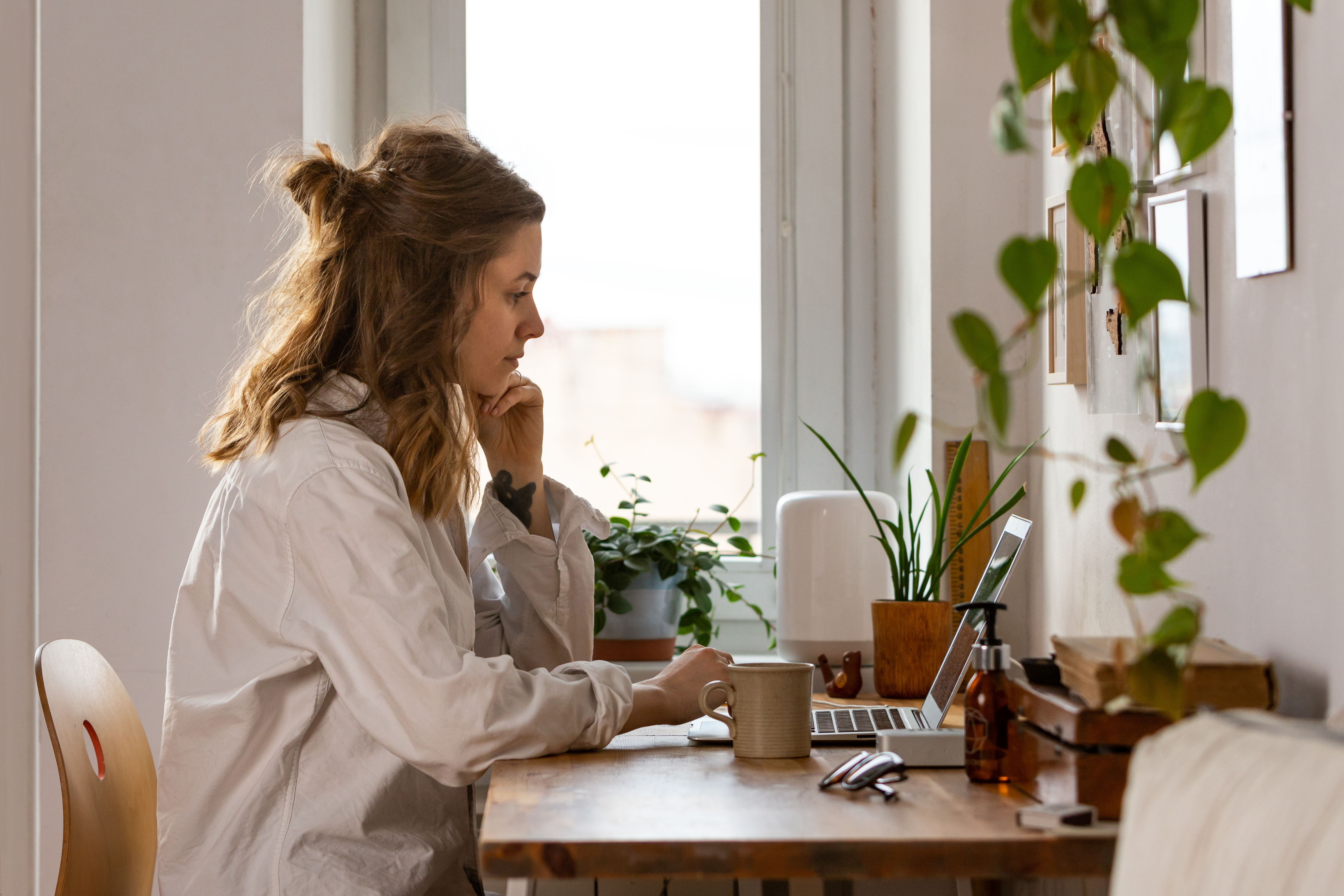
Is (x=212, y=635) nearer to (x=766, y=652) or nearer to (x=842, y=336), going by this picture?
(x=766, y=652)

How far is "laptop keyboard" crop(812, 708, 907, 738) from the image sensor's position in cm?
131

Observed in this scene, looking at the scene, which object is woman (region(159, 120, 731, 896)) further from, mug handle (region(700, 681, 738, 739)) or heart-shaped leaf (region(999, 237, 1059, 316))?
heart-shaped leaf (region(999, 237, 1059, 316))

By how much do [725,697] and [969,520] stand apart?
2.36 feet

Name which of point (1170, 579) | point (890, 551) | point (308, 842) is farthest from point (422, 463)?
point (1170, 579)

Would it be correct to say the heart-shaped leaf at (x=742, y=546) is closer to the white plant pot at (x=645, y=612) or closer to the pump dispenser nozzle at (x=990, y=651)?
the white plant pot at (x=645, y=612)

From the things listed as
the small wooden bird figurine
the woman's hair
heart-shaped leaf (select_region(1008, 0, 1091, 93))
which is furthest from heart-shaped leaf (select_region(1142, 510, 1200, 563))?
the small wooden bird figurine

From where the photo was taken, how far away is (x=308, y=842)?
1.19 meters

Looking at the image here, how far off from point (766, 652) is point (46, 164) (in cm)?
150

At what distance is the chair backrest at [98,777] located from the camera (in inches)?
45.7

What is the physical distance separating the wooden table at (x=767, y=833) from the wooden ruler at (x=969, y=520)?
77 cm

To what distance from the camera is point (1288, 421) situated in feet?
3.04

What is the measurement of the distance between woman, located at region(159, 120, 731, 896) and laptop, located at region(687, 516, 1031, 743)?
0.45 ft

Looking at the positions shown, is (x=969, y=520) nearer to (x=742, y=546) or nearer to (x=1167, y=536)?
(x=742, y=546)

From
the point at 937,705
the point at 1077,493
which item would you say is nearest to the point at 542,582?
the point at 937,705
